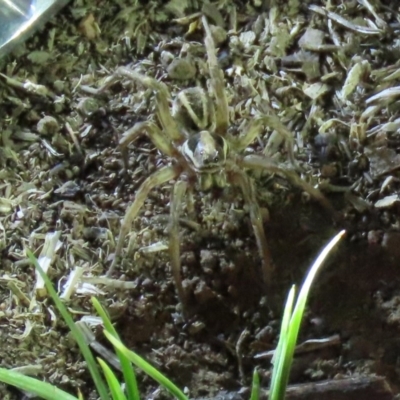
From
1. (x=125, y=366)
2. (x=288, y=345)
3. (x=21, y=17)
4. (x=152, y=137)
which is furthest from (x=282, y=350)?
(x=21, y=17)

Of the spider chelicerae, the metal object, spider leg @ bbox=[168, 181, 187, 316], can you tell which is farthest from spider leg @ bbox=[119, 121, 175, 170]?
the metal object

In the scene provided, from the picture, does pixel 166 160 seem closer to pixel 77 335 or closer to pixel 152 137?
pixel 152 137

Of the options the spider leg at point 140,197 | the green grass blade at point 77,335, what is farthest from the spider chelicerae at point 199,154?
the green grass blade at point 77,335

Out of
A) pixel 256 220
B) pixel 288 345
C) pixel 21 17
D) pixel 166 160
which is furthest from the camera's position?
pixel 21 17

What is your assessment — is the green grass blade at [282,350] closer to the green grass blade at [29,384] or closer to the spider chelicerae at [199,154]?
the green grass blade at [29,384]

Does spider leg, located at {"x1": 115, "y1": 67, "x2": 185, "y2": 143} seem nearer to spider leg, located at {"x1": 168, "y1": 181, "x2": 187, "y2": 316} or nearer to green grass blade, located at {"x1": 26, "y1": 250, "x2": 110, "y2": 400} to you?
spider leg, located at {"x1": 168, "y1": 181, "x2": 187, "y2": 316}

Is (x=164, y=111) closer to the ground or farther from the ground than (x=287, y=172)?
farther from the ground
